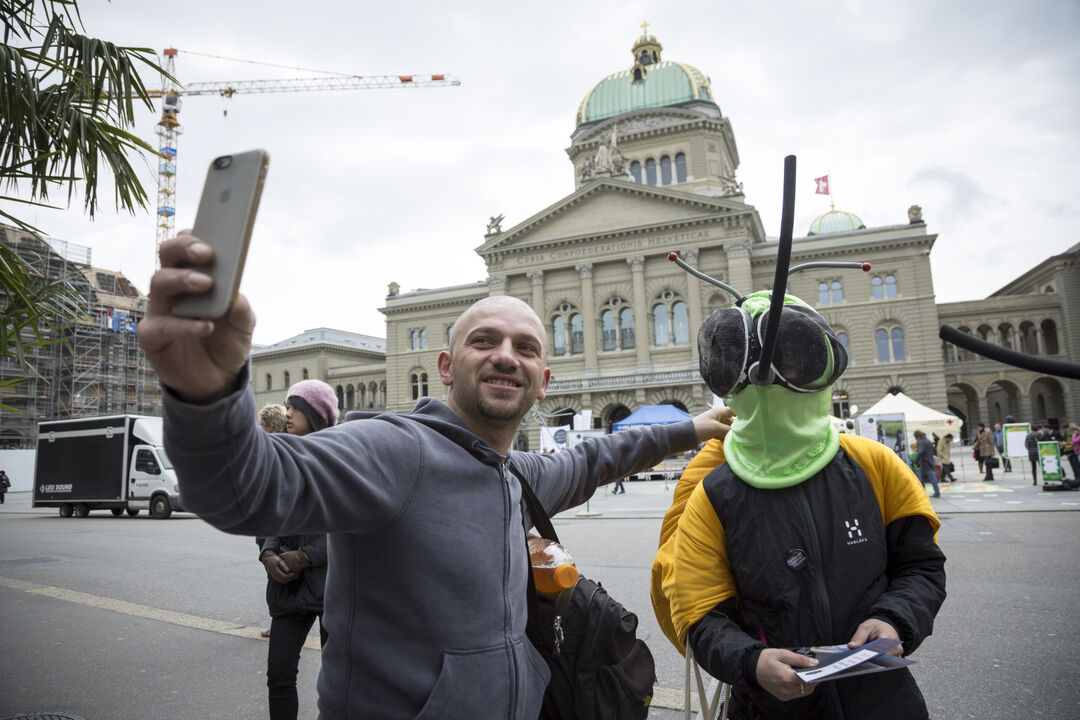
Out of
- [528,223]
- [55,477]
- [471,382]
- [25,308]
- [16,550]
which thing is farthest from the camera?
[528,223]

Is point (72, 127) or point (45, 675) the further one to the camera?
point (45, 675)

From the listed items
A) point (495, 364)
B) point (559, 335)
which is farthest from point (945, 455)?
point (559, 335)

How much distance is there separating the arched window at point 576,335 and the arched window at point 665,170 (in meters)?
12.7

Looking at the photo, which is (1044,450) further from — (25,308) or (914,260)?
(914,260)

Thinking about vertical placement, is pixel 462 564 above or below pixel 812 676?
above

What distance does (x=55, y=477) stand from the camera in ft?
67.9

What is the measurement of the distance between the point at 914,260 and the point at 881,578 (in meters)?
44.6

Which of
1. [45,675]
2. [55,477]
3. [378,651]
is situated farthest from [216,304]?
[55,477]

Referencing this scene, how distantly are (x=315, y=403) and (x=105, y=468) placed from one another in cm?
1947

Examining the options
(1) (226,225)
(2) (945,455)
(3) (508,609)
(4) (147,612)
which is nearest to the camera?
(1) (226,225)

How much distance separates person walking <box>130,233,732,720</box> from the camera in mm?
1150

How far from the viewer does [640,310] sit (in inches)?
1686

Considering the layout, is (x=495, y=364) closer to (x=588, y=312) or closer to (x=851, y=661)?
(x=851, y=661)

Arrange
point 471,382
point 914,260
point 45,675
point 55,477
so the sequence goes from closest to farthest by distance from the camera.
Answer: point 471,382, point 45,675, point 55,477, point 914,260
